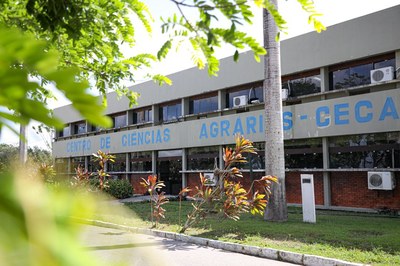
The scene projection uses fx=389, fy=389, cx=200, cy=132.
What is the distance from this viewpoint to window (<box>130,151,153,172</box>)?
25.8 m

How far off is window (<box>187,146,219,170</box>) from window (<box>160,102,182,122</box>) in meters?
2.67

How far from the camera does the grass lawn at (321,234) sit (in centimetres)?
749

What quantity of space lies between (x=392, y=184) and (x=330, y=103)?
153 inches

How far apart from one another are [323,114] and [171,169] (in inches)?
445

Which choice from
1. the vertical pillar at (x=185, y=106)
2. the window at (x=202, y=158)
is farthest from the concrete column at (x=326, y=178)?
the vertical pillar at (x=185, y=106)

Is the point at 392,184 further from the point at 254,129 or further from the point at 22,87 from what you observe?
the point at 22,87

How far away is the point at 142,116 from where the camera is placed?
89.1 feet

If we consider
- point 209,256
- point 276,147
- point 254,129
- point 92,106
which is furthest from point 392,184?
point 92,106

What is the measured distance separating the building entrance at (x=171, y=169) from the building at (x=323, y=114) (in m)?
0.11

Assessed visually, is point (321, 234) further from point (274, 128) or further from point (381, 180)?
point (381, 180)

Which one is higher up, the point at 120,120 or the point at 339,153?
the point at 120,120

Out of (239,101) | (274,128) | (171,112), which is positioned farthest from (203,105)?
(274,128)

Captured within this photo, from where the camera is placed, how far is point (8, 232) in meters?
0.30

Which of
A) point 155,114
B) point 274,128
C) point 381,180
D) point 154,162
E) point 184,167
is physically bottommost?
point 381,180
